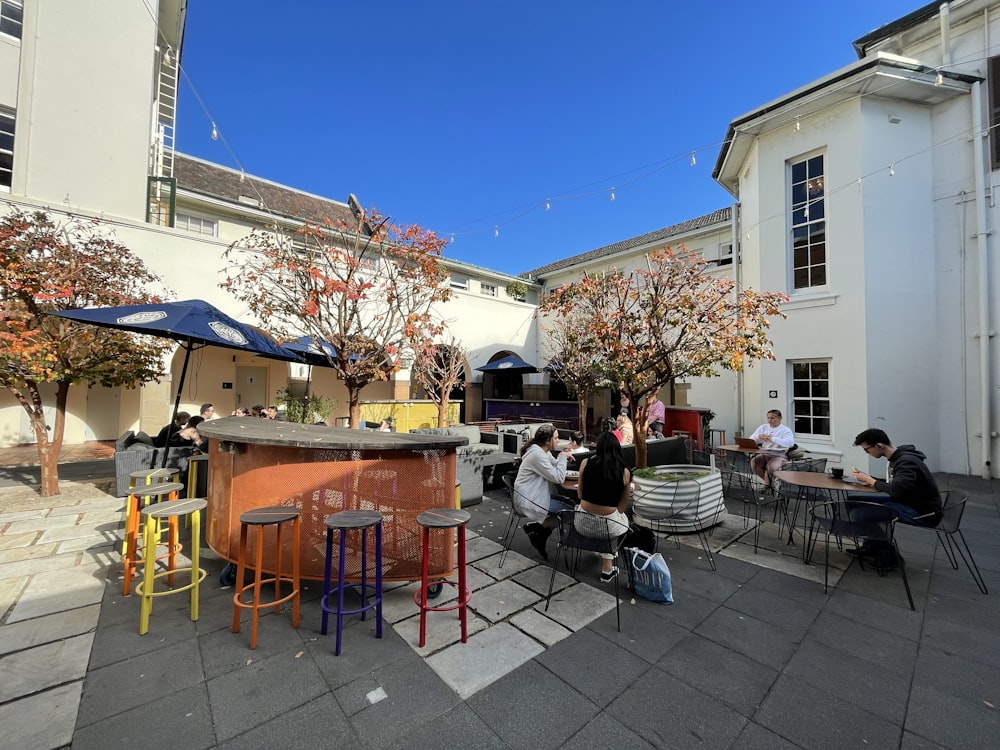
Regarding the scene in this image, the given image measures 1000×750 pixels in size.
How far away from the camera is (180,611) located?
3.12 metres

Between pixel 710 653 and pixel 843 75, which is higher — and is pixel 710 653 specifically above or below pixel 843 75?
below

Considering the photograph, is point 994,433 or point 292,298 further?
point 994,433

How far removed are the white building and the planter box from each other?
5.44 meters

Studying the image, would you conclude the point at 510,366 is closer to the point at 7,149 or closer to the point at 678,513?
the point at 678,513

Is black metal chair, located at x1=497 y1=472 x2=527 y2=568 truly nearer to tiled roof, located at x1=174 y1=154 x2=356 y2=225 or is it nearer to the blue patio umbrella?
the blue patio umbrella

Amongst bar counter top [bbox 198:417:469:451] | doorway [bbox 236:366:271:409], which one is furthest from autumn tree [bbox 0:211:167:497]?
doorway [bbox 236:366:271:409]

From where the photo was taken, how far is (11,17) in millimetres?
10336

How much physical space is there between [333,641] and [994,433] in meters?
→ 11.7

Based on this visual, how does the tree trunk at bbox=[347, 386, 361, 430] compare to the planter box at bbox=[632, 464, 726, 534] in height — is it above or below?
above

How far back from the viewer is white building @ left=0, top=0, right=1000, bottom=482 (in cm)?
825

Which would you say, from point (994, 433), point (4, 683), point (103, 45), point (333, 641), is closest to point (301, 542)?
point (333, 641)

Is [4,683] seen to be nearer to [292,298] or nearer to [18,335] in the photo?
[292,298]

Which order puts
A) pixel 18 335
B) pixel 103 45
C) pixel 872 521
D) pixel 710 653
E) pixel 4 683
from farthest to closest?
pixel 103 45 → pixel 18 335 → pixel 872 521 → pixel 710 653 → pixel 4 683

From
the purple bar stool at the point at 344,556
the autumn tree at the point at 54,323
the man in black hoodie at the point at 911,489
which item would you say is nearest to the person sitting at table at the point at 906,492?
the man in black hoodie at the point at 911,489
